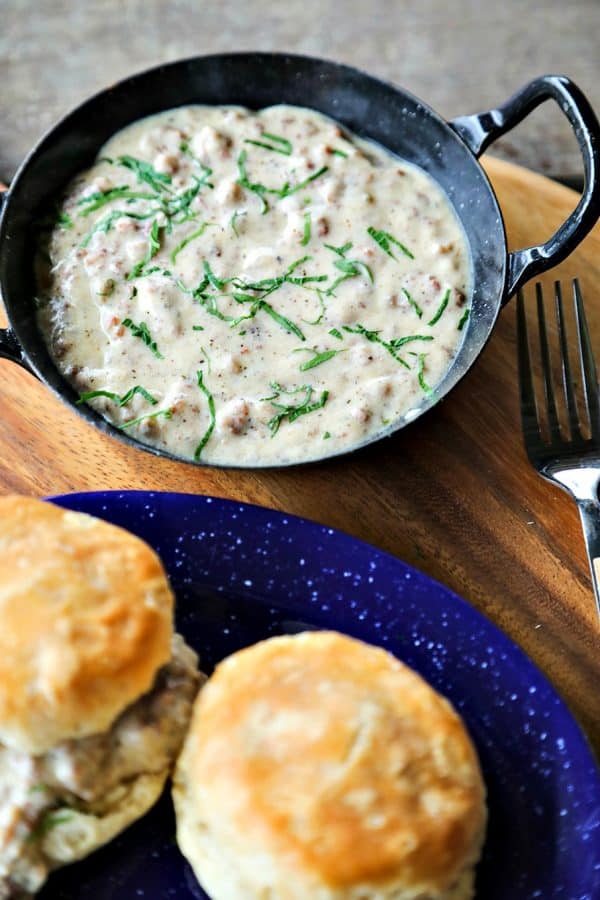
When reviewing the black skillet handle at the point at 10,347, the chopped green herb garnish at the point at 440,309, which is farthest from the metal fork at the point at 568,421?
the black skillet handle at the point at 10,347

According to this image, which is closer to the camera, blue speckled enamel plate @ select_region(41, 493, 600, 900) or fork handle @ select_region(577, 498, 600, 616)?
blue speckled enamel plate @ select_region(41, 493, 600, 900)

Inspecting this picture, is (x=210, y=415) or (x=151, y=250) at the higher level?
(x=151, y=250)

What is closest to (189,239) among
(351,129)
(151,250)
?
(151,250)

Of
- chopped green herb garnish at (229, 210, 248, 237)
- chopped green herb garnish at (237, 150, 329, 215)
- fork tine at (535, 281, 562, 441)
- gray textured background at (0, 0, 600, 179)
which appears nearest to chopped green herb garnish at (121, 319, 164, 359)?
chopped green herb garnish at (229, 210, 248, 237)

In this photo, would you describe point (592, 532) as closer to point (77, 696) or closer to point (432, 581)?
point (432, 581)

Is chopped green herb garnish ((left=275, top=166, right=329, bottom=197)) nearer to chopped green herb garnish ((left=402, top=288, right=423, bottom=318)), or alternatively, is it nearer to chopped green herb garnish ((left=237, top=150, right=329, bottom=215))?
chopped green herb garnish ((left=237, top=150, right=329, bottom=215))

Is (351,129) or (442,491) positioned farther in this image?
(351,129)
